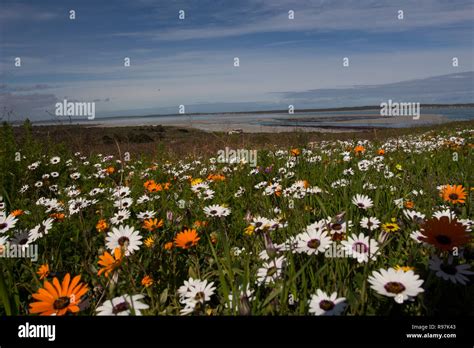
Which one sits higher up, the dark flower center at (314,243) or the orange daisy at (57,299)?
the dark flower center at (314,243)

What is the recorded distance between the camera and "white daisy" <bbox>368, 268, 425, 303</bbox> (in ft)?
3.68

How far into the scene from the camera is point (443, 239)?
1265 millimetres

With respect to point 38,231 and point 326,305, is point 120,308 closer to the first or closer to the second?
point 326,305

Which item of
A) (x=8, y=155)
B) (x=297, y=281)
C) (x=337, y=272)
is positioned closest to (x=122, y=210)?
(x=297, y=281)

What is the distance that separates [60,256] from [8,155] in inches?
125

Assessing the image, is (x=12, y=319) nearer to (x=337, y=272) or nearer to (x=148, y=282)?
(x=148, y=282)

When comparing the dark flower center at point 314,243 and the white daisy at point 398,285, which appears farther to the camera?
the dark flower center at point 314,243

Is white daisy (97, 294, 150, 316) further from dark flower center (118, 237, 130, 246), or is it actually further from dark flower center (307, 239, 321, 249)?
dark flower center (307, 239, 321, 249)

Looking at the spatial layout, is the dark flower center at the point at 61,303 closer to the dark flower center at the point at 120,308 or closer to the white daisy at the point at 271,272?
the dark flower center at the point at 120,308

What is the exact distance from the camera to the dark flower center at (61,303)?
3.76 feet

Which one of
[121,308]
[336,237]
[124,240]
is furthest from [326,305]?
[124,240]

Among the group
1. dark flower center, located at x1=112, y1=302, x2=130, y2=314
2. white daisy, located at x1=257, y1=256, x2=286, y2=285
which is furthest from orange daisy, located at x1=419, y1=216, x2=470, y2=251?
dark flower center, located at x1=112, y1=302, x2=130, y2=314

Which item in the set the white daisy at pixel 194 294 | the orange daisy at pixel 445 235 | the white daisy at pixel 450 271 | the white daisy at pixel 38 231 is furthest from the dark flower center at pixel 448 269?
the white daisy at pixel 38 231

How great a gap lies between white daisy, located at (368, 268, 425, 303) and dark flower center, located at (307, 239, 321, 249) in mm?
323
